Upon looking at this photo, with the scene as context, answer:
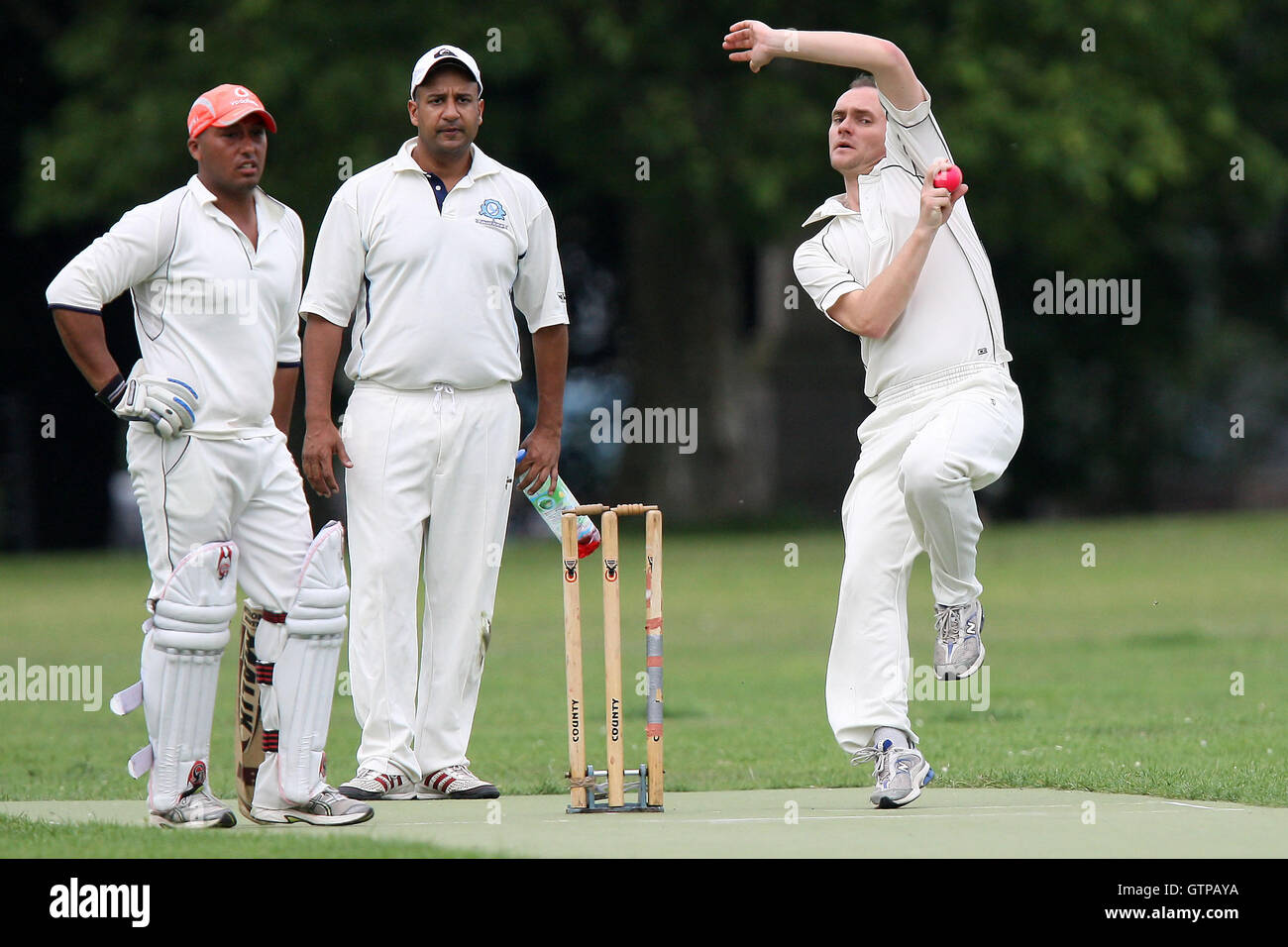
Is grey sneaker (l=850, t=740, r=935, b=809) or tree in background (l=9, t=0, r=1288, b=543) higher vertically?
tree in background (l=9, t=0, r=1288, b=543)

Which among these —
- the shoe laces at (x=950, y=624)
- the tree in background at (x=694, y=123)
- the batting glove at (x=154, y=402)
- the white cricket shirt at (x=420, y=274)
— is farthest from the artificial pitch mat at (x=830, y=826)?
the tree in background at (x=694, y=123)

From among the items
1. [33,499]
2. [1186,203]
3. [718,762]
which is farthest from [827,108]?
[718,762]

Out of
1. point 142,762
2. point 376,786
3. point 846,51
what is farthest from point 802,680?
point 142,762

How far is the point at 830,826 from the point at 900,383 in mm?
1483

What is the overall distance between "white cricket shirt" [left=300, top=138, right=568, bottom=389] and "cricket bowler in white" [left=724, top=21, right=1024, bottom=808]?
104 centimetres

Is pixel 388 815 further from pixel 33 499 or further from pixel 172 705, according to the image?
pixel 33 499

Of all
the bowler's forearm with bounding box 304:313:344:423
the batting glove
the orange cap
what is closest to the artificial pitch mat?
the batting glove

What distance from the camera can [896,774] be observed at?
21.3ft

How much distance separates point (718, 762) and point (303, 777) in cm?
243

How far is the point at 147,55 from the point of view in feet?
75.6

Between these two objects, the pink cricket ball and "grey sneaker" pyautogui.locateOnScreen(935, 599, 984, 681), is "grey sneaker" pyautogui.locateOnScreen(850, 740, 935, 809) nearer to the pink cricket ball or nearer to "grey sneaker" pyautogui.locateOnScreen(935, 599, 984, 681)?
"grey sneaker" pyautogui.locateOnScreen(935, 599, 984, 681)

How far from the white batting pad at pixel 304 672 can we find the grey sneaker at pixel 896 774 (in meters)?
1.68

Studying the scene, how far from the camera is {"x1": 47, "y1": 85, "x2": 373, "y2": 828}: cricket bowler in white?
6160mm

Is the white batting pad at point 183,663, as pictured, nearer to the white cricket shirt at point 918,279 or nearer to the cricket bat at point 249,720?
the cricket bat at point 249,720
